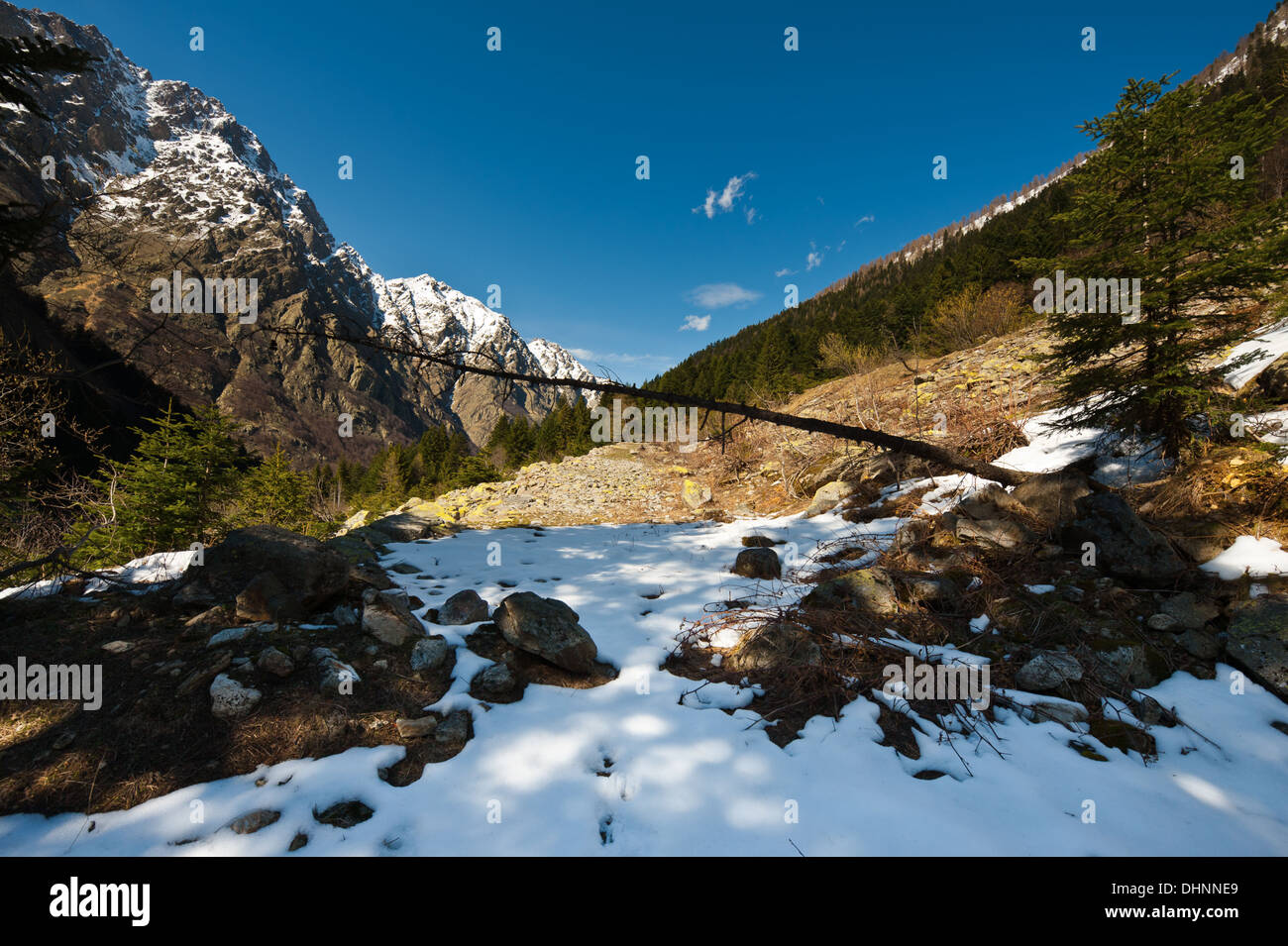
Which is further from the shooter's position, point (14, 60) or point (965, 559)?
point (965, 559)

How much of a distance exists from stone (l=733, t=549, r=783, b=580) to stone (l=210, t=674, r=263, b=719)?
16.9 ft

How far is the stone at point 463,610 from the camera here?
4371 millimetres

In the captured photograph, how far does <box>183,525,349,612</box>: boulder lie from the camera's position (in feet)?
13.8

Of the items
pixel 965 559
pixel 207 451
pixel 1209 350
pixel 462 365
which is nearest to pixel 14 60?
pixel 462 365

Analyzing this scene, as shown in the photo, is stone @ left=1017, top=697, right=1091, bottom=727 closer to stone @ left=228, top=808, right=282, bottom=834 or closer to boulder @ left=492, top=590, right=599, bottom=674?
boulder @ left=492, top=590, right=599, bottom=674

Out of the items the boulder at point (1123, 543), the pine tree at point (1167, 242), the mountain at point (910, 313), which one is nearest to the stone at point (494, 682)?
the boulder at point (1123, 543)

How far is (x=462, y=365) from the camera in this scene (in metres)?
3.94

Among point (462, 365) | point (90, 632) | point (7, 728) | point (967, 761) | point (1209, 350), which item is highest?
point (1209, 350)

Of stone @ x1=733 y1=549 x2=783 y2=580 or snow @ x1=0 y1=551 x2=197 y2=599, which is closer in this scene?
snow @ x1=0 y1=551 x2=197 y2=599

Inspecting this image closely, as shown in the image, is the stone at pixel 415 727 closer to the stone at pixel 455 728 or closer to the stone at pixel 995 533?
the stone at pixel 455 728

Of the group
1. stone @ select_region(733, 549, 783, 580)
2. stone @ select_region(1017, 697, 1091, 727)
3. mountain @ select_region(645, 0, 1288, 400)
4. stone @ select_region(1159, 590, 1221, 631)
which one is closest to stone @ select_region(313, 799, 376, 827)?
stone @ select_region(1017, 697, 1091, 727)

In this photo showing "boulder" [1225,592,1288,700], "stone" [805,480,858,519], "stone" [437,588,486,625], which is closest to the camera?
"boulder" [1225,592,1288,700]

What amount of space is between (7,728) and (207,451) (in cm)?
796

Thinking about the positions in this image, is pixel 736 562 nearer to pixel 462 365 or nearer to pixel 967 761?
pixel 967 761
